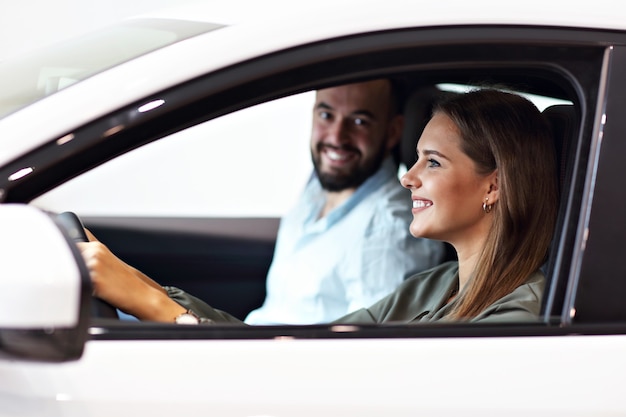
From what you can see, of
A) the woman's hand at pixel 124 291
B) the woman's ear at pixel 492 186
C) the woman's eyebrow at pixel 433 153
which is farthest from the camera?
the woman's eyebrow at pixel 433 153

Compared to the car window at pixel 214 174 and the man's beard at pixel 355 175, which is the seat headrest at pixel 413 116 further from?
the car window at pixel 214 174

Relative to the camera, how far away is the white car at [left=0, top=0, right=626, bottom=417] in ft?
3.54

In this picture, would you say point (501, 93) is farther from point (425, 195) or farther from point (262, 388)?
point (262, 388)

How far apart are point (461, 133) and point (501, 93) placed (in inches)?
5.9

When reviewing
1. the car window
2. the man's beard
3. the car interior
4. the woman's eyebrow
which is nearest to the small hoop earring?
the woman's eyebrow

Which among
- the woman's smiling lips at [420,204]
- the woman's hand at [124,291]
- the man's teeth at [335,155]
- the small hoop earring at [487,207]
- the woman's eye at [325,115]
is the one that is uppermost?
the woman's eye at [325,115]

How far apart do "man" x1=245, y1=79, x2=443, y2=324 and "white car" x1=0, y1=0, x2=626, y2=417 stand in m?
1.42

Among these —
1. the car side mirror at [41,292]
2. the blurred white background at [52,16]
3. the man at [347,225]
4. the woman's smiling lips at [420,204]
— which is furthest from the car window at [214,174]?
the car side mirror at [41,292]

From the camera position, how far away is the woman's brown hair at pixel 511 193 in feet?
5.40

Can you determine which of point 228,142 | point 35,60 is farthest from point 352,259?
point 228,142

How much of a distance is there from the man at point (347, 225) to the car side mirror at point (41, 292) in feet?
5.85

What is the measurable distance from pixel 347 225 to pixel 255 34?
1974 millimetres

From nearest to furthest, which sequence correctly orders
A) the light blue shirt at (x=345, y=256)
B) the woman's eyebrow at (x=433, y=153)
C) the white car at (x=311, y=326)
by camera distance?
the white car at (x=311, y=326) < the woman's eyebrow at (x=433, y=153) < the light blue shirt at (x=345, y=256)

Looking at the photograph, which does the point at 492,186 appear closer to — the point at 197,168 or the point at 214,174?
the point at 214,174
